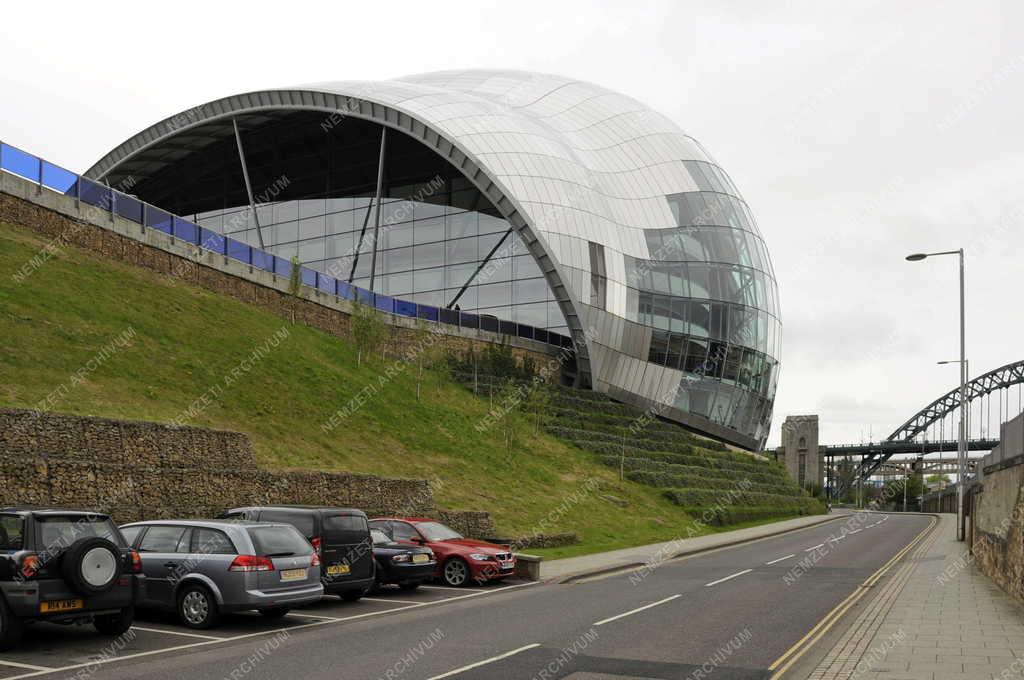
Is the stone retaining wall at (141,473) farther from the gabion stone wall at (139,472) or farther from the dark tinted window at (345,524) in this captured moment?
the dark tinted window at (345,524)

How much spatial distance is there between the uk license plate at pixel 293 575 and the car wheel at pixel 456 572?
6282 millimetres

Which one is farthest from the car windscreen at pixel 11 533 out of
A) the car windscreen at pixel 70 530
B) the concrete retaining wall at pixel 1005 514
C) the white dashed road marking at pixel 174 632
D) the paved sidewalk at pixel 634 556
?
the concrete retaining wall at pixel 1005 514

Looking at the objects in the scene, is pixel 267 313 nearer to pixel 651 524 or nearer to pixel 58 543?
pixel 651 524

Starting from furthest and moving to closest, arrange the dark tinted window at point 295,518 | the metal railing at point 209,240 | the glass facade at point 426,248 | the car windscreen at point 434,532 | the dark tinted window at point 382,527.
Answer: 1. the glass facade at point 426,248
2. the metal railing at point 209,240
3. the car windscreen at point 434,532
4. the dark tinted window at point 382,527
5. the dark tinted window at point 295,518

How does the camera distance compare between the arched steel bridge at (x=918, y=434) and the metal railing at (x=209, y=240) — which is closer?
the metal railing at (x=209, y=240)

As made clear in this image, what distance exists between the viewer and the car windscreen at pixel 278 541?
42.0 feet

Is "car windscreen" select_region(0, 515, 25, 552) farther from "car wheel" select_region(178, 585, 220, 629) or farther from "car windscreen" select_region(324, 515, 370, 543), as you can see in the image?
"car windscreen" select_region(324, 515, 370, 543)

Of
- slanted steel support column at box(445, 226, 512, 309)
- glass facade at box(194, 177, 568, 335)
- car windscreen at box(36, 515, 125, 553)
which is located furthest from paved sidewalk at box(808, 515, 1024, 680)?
slanted steel support column at box(445, 226, 512, 309)

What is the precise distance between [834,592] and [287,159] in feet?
177

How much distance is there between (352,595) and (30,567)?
7.33 meters

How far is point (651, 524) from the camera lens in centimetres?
3522

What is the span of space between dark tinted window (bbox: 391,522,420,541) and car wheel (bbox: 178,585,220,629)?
645cm

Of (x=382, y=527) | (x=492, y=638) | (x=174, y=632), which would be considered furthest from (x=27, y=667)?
(x=382, y=527)

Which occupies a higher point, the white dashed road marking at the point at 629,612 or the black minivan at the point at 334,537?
the black minivan at the point at 334,537
